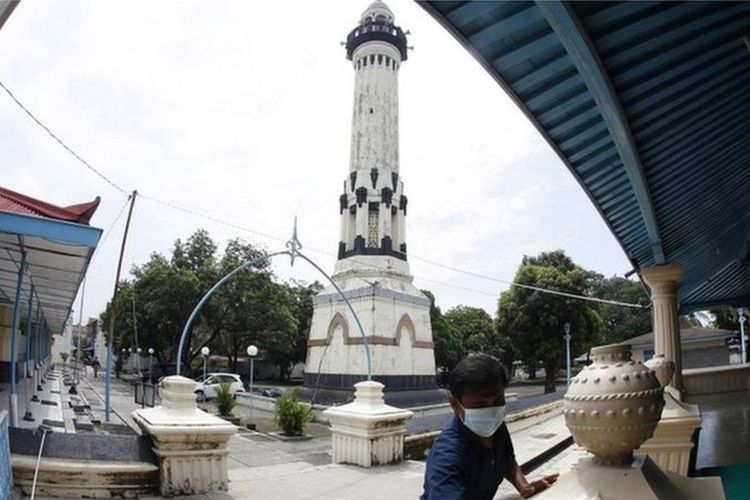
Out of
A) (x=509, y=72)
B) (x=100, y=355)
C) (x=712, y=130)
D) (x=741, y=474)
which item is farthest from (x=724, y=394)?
(x=100, y=355)

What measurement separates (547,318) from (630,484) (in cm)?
3110

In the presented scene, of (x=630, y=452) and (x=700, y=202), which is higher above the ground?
(x=700, y=202)

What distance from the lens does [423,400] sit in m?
23.7

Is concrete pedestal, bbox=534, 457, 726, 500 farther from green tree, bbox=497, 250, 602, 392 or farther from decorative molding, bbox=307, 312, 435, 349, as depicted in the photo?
green tree, bbox=497, 250, 602, 392

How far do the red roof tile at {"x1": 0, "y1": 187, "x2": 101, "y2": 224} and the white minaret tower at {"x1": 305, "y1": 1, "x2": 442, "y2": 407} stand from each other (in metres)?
18.4

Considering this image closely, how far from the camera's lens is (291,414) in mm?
13156

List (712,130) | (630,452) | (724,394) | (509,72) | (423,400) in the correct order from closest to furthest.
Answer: (630,452) < (509,72) < (712,130) < (724,394) < (423,400)

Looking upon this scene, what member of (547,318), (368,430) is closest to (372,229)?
(547,318)

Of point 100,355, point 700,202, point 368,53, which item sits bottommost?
point 100,355

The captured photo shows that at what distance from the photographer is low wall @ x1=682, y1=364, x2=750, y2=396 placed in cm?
1529

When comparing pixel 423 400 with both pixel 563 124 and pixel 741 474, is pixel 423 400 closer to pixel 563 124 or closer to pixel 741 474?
pixel 741 474

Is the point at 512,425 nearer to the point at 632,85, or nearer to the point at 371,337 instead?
the point at 632,85

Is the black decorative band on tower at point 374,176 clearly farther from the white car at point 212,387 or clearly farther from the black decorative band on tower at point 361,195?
the white car at point 212,387

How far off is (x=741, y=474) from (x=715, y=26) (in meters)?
5.55
